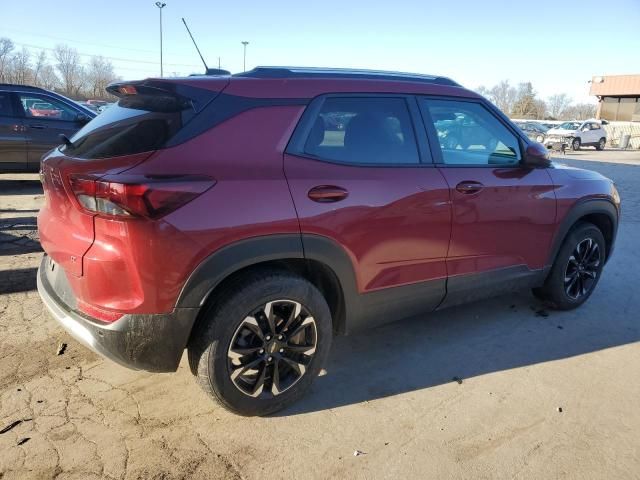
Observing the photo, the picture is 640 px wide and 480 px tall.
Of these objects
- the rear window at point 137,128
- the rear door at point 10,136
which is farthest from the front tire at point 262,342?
the rear door at point 10,136

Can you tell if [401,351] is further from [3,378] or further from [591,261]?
[3,378]

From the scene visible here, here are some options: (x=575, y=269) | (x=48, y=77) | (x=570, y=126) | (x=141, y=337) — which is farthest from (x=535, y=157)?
(x=48, y=77)

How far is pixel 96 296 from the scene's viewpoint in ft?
7.65

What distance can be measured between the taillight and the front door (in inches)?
67.7

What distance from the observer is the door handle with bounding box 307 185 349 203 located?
2615mm

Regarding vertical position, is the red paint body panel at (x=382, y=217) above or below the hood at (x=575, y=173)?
below

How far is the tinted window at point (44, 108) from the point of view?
28.8ft

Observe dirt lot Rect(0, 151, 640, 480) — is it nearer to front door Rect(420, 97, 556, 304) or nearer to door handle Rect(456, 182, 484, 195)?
front door Rect(420, 97, 556, 304)

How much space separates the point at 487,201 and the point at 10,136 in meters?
8.47

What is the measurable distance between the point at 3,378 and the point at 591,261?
4598mm

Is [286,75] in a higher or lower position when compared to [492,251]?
higher

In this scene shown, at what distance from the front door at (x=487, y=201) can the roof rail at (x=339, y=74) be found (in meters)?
0.20

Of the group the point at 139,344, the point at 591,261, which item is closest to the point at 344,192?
the point at 139,344

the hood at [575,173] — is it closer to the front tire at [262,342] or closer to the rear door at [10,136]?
the front tire at [262,342]
